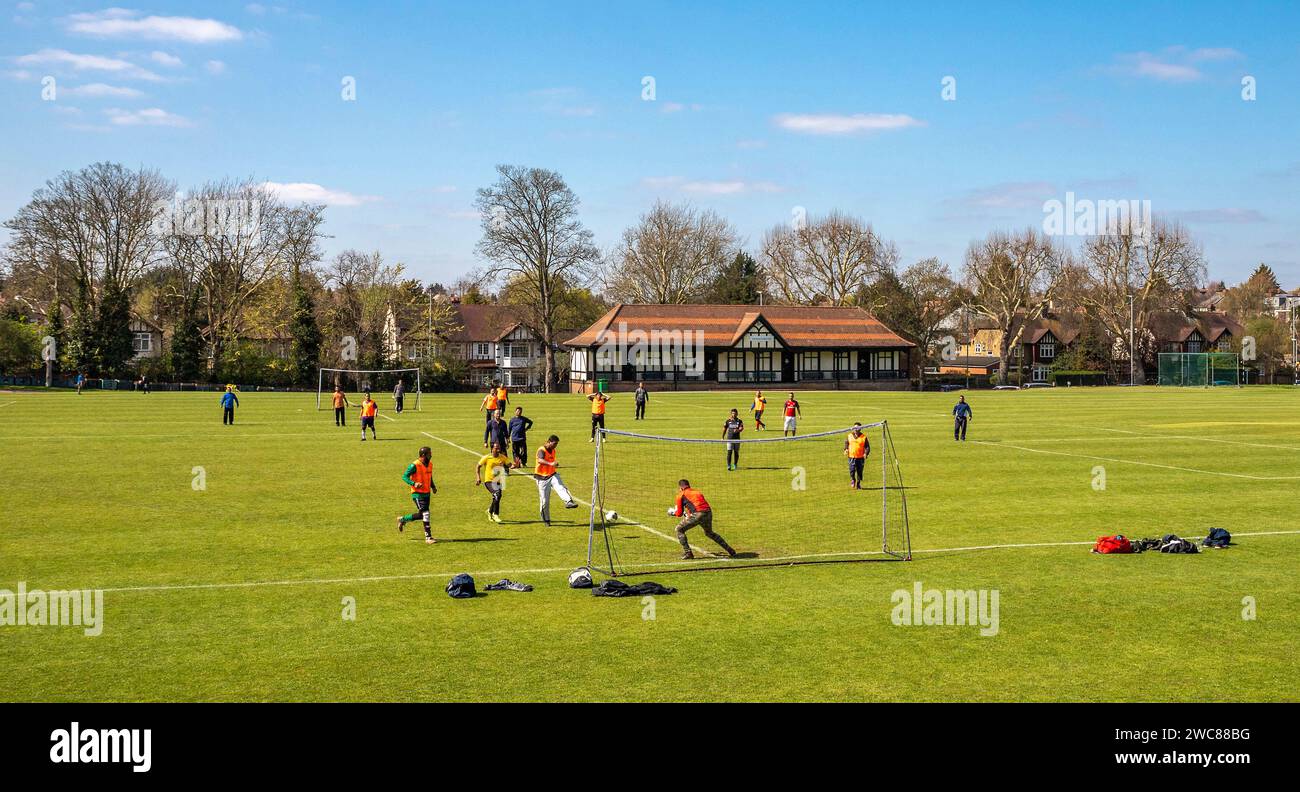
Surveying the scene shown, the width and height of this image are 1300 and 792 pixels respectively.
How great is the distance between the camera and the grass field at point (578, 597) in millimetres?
10273

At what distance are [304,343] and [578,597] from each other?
259ft

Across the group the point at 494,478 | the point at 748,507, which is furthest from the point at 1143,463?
the point at 494,478

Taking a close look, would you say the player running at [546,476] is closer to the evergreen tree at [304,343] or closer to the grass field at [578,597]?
the grass field at [578,597]

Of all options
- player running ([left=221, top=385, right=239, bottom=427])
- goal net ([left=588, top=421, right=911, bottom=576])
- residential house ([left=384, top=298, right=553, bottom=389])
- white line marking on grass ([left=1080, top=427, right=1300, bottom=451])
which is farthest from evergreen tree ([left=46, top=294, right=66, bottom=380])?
white line marking on grass ([left=1080, top=427, right=1300, bottom=451])

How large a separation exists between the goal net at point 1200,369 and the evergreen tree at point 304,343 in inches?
3334

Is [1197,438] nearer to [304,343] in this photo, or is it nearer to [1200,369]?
→ [304,343]

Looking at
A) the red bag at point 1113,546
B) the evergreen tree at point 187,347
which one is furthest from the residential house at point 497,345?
the red bag at point 1113,546

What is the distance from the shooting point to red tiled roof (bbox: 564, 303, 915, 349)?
3767 inches

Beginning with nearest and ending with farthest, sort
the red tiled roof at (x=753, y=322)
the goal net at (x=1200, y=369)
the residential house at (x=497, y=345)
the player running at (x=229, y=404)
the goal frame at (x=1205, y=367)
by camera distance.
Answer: the player running at (x=229, y=404), the red tiled roof at (x=753, y=322), the goal frame at (x=1205, y=367), the goal net at (x=1200, y=369), the residential house at (x=497, y=345)

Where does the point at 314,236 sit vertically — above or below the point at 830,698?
above
